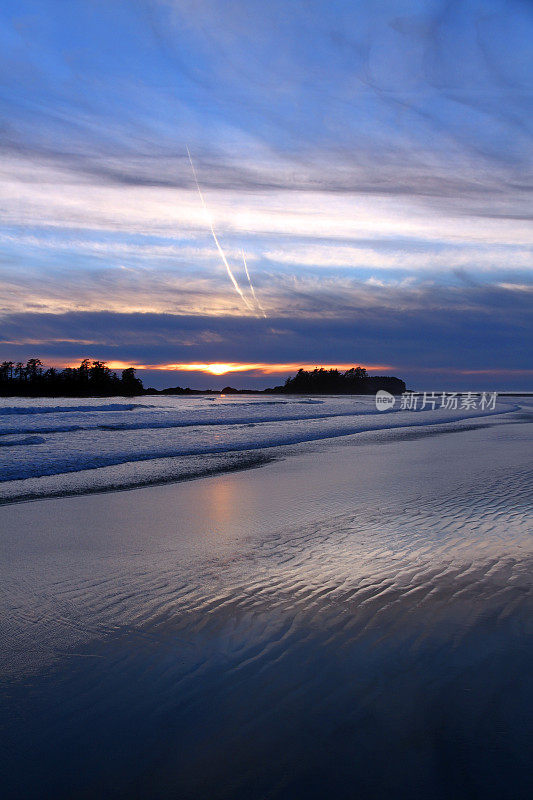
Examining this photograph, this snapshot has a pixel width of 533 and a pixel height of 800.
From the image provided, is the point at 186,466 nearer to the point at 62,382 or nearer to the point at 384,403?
the point at 384,403

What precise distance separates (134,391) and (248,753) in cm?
12285

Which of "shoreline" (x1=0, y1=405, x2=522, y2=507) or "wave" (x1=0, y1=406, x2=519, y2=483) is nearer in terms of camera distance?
"shoreline" (x1=0, y1=405, x2=522, y2=507)

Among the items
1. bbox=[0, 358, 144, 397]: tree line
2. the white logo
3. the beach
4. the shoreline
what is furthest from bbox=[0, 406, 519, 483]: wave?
bbox=[0, 358, 144, 397]: tree line

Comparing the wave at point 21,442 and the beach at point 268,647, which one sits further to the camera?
the wave at point 21,442

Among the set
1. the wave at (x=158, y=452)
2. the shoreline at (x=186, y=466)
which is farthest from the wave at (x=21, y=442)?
the shoreline at (x=186, y=466)

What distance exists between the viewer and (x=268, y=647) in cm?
383

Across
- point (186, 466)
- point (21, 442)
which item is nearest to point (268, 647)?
point (186, 466)

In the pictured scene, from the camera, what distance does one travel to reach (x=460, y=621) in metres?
4.21

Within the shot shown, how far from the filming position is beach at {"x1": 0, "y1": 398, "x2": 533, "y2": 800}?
2609 millimetres

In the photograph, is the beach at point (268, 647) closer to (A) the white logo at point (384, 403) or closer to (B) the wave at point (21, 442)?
(B) the wave at point (21, 442)

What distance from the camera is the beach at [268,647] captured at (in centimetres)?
261

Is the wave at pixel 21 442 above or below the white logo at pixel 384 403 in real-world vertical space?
below

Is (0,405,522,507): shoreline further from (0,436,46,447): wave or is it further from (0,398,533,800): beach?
(0,436,46,447): wave

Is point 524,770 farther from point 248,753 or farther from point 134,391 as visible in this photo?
point 134,391
